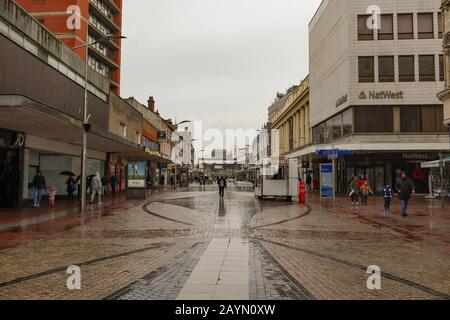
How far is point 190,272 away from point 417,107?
105 feet

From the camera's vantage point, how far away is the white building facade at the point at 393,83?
33.0 meters

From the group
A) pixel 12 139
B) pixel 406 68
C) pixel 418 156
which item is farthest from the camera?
pixel 418 156

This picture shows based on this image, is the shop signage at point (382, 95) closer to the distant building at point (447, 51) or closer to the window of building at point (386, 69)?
the window of building at point (386, 69)

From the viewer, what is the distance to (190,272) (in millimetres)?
6902

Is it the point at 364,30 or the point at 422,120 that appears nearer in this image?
A: the point at 422,120

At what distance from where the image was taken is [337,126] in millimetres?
37844

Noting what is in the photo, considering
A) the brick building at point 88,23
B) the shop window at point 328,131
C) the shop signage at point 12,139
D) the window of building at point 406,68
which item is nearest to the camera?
the shop signage at point 12,139

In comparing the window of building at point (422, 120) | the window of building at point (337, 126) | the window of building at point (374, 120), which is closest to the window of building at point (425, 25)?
the window of building at point (422, 120)

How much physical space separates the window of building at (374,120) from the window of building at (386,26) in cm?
630

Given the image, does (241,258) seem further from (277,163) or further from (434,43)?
(434,43)

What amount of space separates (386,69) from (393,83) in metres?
1.36

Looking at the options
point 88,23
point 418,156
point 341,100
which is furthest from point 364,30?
point 88,23

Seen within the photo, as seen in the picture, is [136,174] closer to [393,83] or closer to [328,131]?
[328,131]
